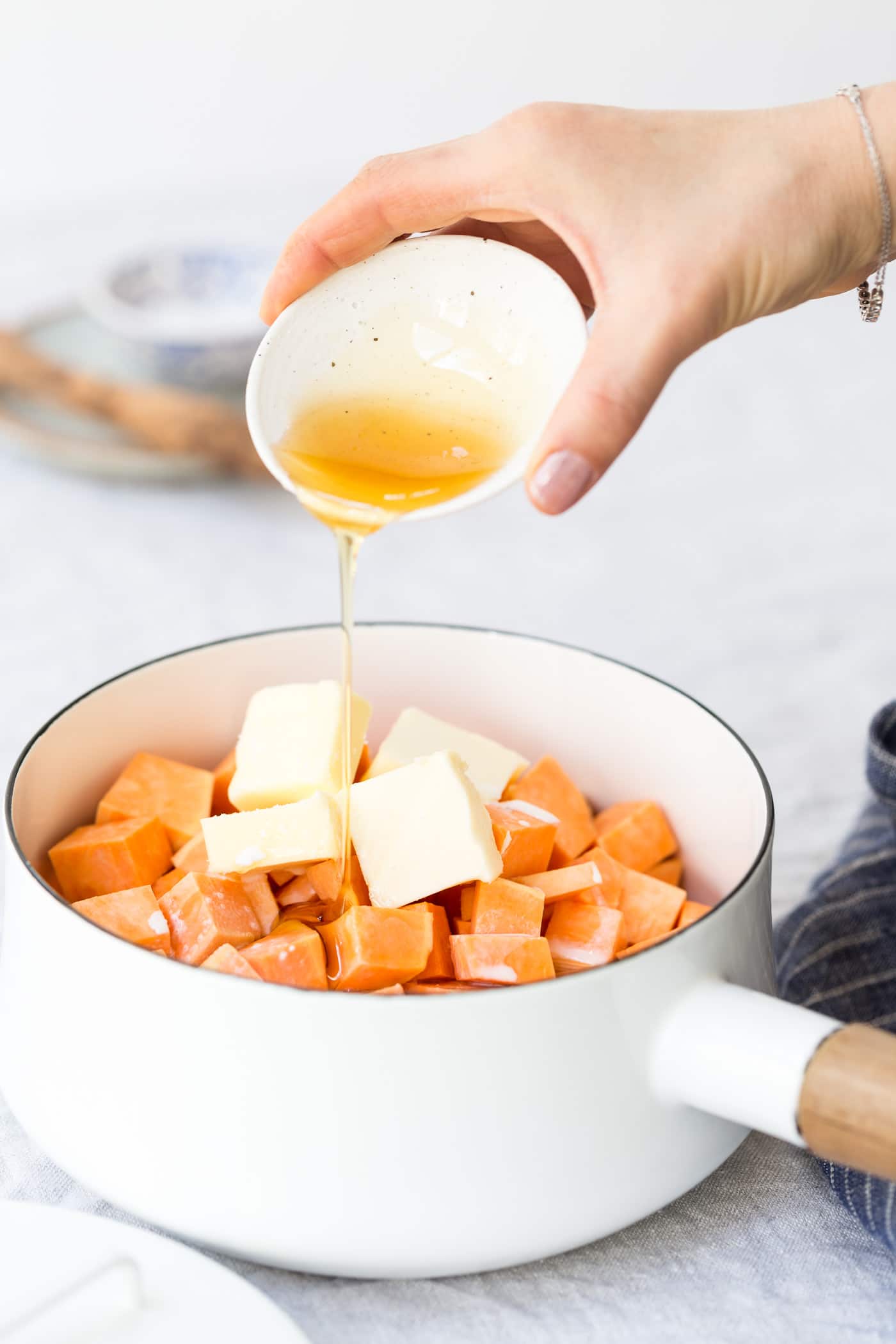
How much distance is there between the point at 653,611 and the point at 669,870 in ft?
2.27

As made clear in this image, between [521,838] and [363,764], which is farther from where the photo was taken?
[363,764]

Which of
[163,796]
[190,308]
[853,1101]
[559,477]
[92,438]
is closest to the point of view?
[853,1101]

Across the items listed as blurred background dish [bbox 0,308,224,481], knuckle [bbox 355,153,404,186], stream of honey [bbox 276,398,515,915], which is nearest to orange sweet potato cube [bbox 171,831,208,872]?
stream of honey [bbox 276,398,515,915]

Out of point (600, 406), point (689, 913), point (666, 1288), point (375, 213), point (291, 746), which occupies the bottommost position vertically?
point (666, 1288)

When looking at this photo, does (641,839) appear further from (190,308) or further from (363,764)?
(190,308)

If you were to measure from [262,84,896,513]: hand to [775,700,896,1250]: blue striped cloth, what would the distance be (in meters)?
0.36

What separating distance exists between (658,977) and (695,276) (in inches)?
14.9

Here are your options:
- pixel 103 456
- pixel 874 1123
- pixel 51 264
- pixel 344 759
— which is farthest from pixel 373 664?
pixel 51 264

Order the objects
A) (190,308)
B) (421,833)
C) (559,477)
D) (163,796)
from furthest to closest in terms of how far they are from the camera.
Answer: (190,308), (163,796), (421,833), (559,477)

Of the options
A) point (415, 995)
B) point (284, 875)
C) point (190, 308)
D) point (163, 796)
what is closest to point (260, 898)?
point (284, 875)

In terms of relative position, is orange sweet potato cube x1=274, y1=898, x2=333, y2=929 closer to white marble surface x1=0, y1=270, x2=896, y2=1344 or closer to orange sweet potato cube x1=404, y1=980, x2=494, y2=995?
orange sweet potato cube x1=404, y1=980, x2=494, y2=995

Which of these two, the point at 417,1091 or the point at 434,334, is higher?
the point at 434,334

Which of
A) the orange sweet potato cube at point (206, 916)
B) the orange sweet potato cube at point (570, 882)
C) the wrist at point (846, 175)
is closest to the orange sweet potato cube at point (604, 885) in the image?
the orange sweet potato cube at point (570, 882)

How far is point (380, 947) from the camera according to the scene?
2.33 feet
